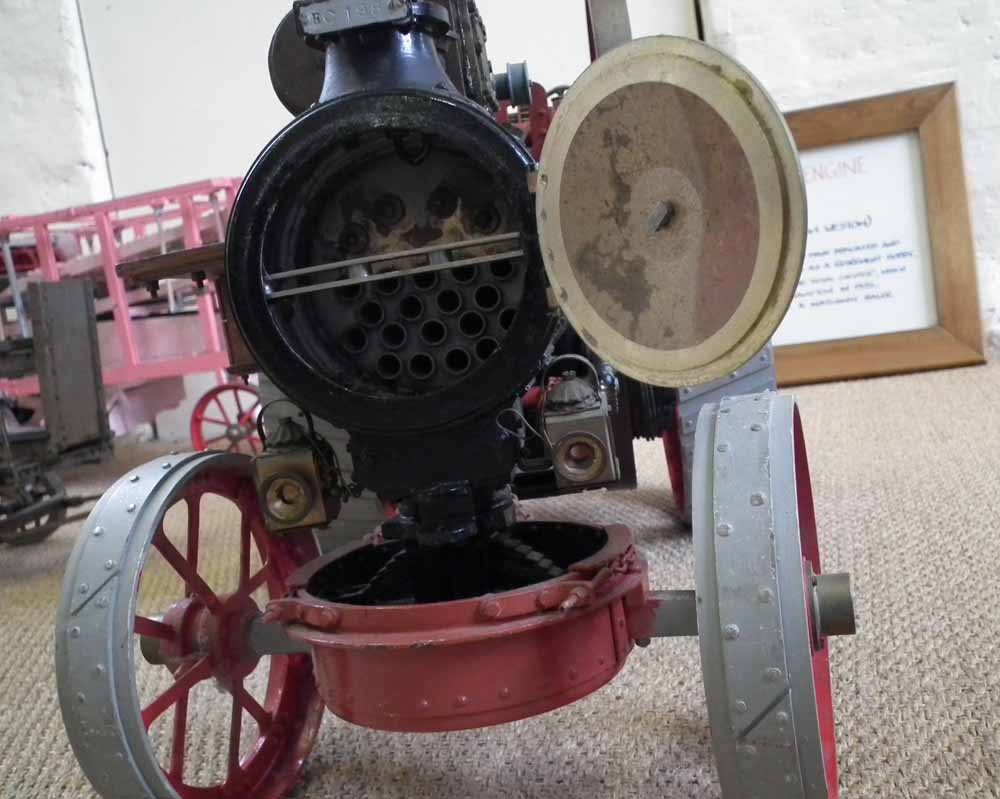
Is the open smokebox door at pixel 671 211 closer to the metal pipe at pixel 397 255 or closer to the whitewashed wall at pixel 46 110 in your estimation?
the metal pipe at pixel 397 255

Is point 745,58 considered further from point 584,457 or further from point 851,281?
point 584,457

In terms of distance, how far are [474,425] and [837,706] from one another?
1.86 ft

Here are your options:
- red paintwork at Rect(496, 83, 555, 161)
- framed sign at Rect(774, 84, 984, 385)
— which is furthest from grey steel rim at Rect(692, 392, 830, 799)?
framed sign at Rect(774, 84, 984, 385)

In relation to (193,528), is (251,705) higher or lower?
lower

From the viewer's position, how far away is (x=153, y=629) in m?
1.03

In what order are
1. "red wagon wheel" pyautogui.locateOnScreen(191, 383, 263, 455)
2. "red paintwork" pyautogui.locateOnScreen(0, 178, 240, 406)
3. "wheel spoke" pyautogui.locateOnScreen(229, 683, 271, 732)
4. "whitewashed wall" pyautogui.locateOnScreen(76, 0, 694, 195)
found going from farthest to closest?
1. "whitewashed wall" pyautogui.locateOnScreen(76, 0, 694, 195)
2. "red wagon wheel" pyautogui.locateOnScreen(191, 383, 263, 455)
3. "red paintwork" pyautogui.locateOnScreen(0, 178, 240, 406)
4. "wheel spoke" pyautogui.locateOnScreen(229, 683, 271, 732)

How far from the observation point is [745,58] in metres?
3.08

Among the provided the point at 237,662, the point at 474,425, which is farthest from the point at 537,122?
the point at 237,662

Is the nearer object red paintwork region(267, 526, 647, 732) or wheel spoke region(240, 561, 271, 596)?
red paintwork region(267, 526, 647, 732)

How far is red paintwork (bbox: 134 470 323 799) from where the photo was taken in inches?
41.0

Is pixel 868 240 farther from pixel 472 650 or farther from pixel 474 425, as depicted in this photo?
pixel 472 650

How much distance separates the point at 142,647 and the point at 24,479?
1.39 meters

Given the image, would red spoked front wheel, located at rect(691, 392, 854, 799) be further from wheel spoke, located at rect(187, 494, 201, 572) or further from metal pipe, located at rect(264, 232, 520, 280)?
wheel spoke, located at rect(187, 494, 201, 572)

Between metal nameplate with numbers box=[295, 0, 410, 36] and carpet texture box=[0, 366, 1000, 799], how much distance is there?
0.84 meters
